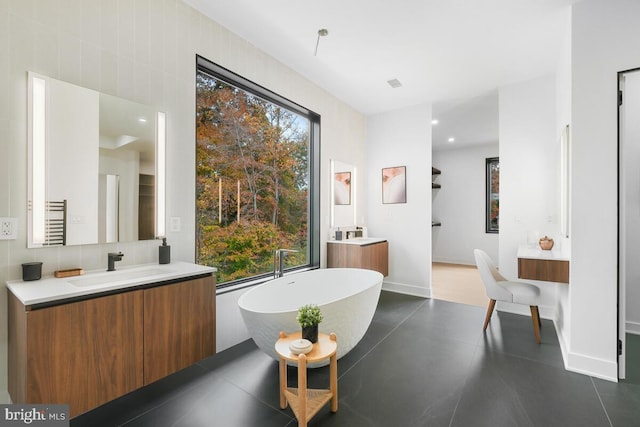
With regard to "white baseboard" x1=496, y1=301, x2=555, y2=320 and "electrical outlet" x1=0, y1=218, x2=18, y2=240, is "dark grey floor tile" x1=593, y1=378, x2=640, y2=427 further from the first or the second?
"electrical outlet" x1=0, y1=218, x2=18, y2=240

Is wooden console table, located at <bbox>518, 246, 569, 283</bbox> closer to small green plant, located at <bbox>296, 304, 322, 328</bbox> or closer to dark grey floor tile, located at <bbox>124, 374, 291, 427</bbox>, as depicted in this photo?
small green plant, located at <bbox>296, 304, 322, 328</bbox>

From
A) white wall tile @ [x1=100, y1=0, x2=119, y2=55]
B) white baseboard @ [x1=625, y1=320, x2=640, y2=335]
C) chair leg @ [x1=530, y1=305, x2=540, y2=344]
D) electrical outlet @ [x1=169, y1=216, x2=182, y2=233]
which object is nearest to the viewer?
white wall tile @ [x1=100, y1=0, x2=119, y2=55]

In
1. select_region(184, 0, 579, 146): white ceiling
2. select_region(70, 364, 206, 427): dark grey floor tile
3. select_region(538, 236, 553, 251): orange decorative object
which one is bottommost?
select_region(70, 364, 206, 427): dark grey floor tile

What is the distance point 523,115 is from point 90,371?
4761mm

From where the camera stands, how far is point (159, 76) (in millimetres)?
2213

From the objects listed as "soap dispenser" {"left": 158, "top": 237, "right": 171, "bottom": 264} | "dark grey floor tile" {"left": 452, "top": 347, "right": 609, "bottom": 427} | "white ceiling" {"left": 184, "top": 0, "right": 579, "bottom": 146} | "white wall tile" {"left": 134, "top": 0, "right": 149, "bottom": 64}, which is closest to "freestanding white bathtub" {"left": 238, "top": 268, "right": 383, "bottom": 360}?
"soap dispenser" {"left": 158, "top": 237, "right": 171, "bottom": 264}

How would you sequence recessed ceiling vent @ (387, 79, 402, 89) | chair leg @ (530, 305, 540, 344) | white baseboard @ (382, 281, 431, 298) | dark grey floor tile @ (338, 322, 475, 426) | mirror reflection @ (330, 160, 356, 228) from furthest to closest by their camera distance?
white baseboard @ (382, 281, 431, 298) → mirror reflection @ (330, 160, 356, 228) → recessed ceiling vent @ (387, 79, 402, 89) → chair leg @ (530, 305, 540, 344) → dark grey floor tile @ (338, 322, 475, 426)

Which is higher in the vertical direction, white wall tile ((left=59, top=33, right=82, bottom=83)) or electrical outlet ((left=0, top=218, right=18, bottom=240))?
white wall tile ((left=59, top=33, right=82, bottom=83))

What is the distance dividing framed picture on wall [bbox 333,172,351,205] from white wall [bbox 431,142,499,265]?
4135mm

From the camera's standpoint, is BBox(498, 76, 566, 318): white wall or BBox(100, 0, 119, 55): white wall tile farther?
BBox(498, 76, 566, 318): white wall

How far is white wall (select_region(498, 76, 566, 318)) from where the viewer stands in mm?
3477

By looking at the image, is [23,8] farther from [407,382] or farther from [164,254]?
[407,382]

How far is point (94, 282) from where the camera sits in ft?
5.74

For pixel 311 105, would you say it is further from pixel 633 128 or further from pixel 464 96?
pixel 633 128
